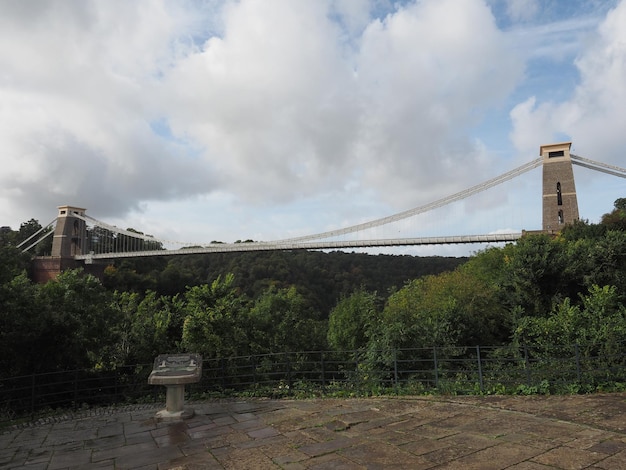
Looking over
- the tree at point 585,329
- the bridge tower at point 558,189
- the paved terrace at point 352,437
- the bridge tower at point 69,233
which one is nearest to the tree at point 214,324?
the paved terrace at point 352,437

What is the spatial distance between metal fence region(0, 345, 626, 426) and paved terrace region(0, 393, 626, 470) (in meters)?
0.59

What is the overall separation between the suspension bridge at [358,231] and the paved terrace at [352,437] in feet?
83.2

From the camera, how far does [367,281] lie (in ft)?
126

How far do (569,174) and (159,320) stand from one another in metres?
31.5

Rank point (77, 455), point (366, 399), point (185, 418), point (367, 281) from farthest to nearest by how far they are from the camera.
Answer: point (367, 281), point (366, 399), point (185, 418), point (77, 455)

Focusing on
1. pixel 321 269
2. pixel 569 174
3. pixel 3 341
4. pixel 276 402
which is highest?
pixel 569 174

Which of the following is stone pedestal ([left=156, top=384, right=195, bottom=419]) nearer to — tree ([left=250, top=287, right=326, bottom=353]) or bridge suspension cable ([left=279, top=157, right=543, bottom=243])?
tree ([left=250, top=287, right=326, bottom=353])

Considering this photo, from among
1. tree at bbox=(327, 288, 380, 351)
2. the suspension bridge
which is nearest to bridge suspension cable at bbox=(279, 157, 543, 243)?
the suspension bridge

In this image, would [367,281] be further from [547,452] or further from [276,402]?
[547,452]

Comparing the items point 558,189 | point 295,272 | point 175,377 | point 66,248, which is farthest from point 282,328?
point 66,248

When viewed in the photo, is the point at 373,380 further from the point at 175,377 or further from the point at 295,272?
the point at 295,272

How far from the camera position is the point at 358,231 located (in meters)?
42.2

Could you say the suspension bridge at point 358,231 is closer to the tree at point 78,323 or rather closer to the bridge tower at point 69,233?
the bridge tower at point 69,233

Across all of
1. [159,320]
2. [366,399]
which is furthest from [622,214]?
[159,320]
